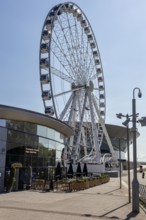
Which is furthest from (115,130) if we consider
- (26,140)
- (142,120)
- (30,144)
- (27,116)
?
(142,120)

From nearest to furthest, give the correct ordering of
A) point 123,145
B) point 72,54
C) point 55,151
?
point 55,151 < point 72,54 < point 123,145

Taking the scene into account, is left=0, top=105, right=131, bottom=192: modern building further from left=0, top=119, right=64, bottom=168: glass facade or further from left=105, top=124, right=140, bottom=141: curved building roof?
left=105, top=124, right=140, bottom=141: curved building roof

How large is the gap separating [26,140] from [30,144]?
0.78 m

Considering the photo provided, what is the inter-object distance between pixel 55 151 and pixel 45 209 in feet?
72.8

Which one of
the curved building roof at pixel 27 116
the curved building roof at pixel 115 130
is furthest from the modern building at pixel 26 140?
the curved building roof at pixel 115 130

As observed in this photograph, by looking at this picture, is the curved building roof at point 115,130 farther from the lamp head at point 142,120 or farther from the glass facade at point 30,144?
the lamp head at point 142,120

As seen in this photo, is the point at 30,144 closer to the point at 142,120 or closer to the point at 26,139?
the point at 26,139

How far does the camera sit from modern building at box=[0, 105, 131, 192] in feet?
93.2

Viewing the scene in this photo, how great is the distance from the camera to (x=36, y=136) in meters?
32.9

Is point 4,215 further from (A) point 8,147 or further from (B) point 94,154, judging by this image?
(B) point 94,154

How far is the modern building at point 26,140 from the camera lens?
28.4 meters

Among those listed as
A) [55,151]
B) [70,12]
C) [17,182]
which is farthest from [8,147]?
[70,12]

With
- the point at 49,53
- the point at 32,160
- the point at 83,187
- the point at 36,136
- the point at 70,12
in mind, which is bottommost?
the point at 83,187

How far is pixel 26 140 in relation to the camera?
31.4 meters
